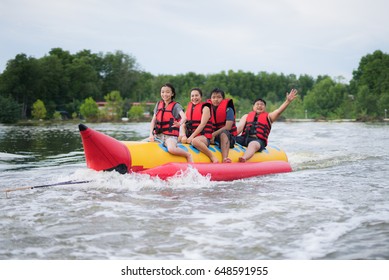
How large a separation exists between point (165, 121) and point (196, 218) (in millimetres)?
1716

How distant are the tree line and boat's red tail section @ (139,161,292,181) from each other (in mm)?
12459

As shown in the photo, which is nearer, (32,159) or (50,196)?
(50,196)

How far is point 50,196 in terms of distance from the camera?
3760 mm

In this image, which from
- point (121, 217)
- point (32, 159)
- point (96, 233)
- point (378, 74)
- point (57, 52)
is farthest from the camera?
point (57, 52)

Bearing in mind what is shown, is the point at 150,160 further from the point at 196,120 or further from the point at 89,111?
the point at 89,111

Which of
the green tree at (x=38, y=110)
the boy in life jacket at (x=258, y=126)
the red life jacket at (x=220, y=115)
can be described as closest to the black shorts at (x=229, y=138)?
the red life jacket at (x=220, y=115)

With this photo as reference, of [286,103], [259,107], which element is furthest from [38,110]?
[286,103]

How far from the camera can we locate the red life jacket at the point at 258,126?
210 inches

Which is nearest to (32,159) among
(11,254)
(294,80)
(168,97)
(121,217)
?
(168,97)

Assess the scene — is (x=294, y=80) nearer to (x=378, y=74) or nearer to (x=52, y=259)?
(x=378, y=74)

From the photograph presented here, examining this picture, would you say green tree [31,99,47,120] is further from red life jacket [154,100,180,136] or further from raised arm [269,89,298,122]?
red life jacket [154,100,180,136]

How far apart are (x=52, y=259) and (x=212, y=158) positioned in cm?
264

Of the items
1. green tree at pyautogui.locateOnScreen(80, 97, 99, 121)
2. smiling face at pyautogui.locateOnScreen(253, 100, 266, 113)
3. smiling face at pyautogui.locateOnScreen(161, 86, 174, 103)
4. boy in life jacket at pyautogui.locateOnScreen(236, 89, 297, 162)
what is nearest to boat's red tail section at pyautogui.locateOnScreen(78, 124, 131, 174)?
smiling face at pyautogui.locateOnScreen(161, 86, 174, 103)
